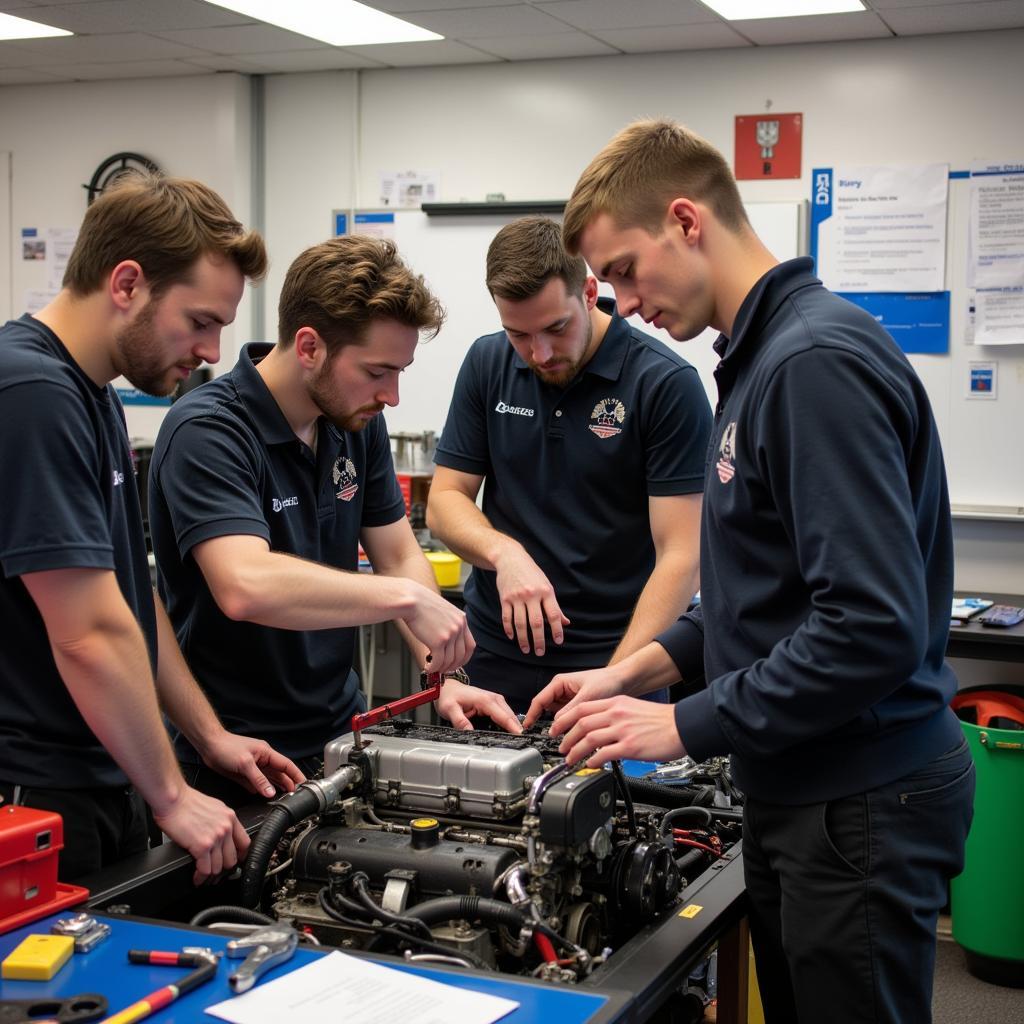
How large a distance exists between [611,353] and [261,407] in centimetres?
83

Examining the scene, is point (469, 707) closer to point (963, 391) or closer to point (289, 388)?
point (289, 388)

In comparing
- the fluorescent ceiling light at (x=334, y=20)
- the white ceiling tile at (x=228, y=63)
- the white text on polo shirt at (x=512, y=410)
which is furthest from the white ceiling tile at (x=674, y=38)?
the white text on polo shirt at (x=512, y=410)

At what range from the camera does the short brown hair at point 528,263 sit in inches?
90.4

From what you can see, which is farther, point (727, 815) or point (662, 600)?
point (662, 600)

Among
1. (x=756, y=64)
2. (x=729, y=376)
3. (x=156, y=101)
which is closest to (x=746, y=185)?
(x=756, y=64)

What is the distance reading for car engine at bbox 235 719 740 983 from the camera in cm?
138

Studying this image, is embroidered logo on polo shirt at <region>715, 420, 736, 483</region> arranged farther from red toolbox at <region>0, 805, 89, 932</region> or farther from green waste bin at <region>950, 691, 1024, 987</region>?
green waste bin at <region>950, 691, 1024, 987</region>

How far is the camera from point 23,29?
509cm

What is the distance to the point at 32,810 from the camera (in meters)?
1.43

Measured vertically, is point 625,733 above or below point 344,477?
below

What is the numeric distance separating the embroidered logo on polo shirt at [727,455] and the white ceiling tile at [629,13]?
11.0 ft

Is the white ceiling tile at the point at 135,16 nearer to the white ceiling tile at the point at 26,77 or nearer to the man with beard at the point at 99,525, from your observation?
the white ceiling tile at the point at 26,77

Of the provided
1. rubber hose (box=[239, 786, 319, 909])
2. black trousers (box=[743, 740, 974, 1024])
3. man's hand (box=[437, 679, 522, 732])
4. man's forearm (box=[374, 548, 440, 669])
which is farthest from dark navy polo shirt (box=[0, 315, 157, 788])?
black trousers (box=[743, 740, 974, 1024])

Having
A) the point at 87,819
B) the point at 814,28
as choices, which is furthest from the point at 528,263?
the point at 814,28
